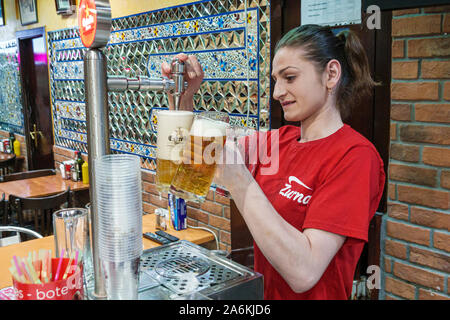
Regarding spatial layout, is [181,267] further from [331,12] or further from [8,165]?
[8,165]

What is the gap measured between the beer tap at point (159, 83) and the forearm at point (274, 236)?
9.1 inches

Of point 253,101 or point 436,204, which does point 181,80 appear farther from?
point 253,101

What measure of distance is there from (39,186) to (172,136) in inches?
134

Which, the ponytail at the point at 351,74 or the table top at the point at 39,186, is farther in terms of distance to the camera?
the table top at the point at 39,186

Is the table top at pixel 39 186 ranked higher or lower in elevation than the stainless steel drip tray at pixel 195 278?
lower

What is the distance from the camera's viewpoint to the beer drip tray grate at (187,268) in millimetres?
834

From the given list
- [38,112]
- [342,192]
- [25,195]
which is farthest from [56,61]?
[342,192]

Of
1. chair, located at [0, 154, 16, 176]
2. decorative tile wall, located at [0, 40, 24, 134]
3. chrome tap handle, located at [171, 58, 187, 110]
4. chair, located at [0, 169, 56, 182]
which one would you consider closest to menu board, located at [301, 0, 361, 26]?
chrome tap handle, located at [171, 58, 187, 110]

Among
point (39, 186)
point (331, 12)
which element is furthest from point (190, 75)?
point (39, 186)

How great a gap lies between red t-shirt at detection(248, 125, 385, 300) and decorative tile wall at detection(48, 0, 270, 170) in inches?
46.3

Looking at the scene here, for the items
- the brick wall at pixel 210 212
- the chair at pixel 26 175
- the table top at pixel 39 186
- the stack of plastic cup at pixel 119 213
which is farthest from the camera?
the chair at pixel 26 175

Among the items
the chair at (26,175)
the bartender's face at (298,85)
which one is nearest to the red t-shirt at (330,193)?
the bartender's face at (298,85)

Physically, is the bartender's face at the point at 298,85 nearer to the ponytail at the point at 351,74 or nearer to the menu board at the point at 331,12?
the ponytail at the point at 351,74
